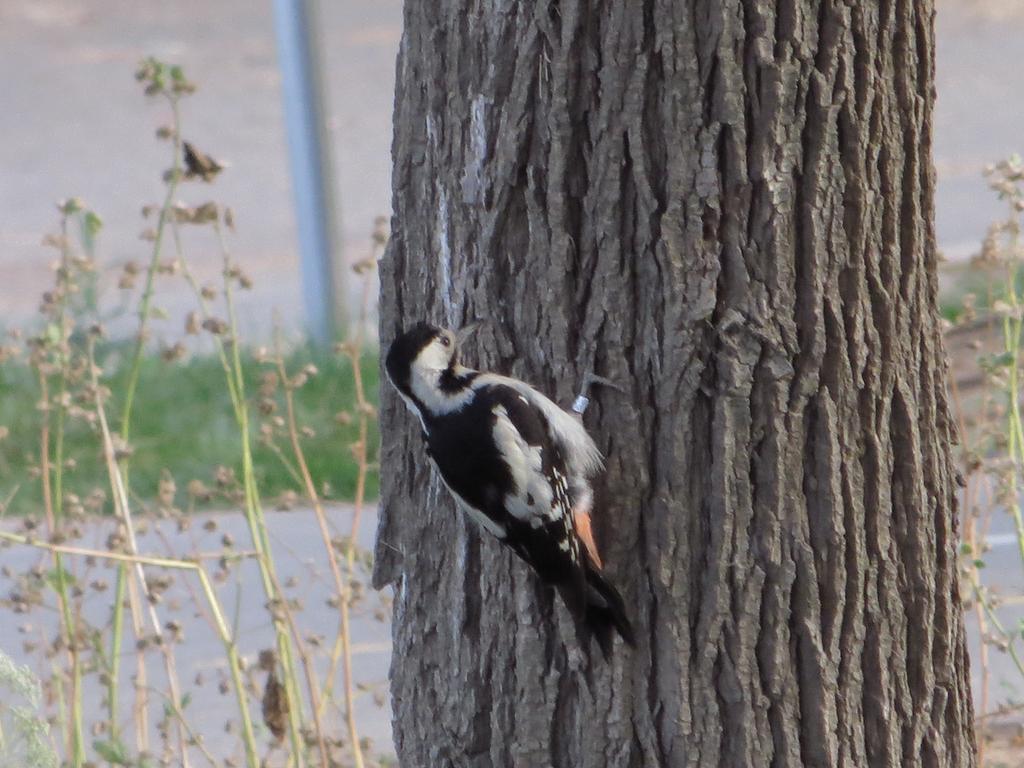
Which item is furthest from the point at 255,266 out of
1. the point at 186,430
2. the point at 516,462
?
the point at 516,462

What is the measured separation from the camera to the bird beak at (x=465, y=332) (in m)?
3.27

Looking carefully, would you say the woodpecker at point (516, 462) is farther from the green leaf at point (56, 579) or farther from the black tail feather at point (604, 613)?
the green leaf at point (56, 579)

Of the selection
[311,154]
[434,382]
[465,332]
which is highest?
[311,154]

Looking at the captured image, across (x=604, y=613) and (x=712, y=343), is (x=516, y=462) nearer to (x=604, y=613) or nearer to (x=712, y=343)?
(x=604, y=613)

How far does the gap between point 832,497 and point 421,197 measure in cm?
108

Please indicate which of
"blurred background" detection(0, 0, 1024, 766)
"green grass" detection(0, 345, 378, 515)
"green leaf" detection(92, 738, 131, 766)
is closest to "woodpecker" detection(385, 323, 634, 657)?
"blurred background" detection(0, 0, 1024, 766)

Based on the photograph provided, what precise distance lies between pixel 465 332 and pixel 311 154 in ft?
17.4

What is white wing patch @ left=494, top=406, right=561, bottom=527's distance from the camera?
3.32 m

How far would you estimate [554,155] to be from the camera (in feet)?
9.98

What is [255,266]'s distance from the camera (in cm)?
1163

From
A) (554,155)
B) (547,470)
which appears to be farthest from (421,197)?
(547,470)

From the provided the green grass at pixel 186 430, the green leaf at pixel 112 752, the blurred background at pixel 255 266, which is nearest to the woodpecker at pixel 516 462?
the blurred background at pixel 255 266

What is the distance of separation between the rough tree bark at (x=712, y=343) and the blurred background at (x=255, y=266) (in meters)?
0.83

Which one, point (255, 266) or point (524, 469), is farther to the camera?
point (255, 266)
